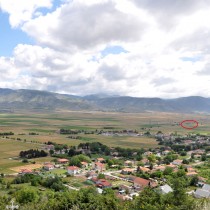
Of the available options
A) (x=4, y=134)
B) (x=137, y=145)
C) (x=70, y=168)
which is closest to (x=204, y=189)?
(x=70, y=168)

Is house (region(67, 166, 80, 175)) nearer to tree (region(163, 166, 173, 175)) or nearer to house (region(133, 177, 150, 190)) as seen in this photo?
house (region(133, 177, 150, 190))

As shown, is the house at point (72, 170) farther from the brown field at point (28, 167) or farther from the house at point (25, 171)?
the brown field at point (28, 167)

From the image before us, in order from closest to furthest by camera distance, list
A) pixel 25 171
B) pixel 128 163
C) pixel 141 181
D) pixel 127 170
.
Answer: pixel 141 181, pixel 25 171, pixel 127 170, pixel 128 163

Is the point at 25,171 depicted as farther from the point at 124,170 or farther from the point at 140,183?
the point at 140,183

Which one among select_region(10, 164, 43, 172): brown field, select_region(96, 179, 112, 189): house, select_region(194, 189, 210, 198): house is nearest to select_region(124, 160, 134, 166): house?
select_region(10, 164, 43, 172): brown field

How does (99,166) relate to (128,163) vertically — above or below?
above

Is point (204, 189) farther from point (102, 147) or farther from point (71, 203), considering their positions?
point (102, 147)

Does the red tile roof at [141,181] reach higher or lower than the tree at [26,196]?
lower

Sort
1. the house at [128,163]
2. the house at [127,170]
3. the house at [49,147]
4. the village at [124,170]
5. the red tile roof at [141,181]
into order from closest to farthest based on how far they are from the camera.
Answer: the village at [124,170] < the red tile roof at [141,181] < the house at [127,170] < the house at [128,163] < the house at [49,147]

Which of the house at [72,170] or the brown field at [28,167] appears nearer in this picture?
the house at [72,170]

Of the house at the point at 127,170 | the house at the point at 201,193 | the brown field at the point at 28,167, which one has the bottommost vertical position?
the brown field at the point at 28,167

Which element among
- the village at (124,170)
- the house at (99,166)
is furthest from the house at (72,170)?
the house at (99,166)

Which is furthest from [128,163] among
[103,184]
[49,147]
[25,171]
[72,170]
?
[49,147]
